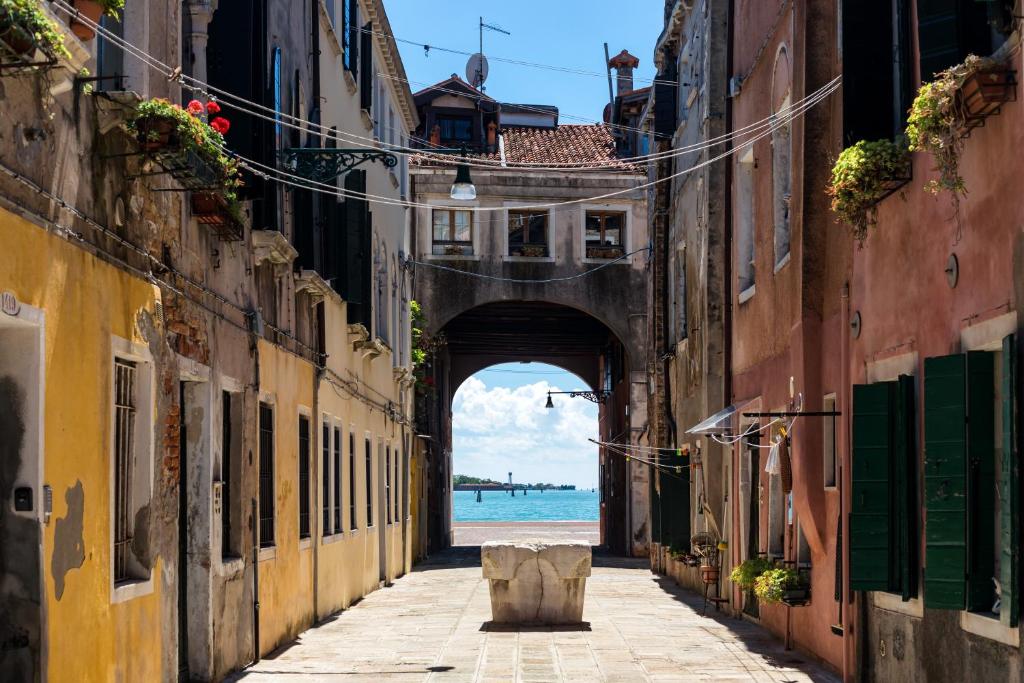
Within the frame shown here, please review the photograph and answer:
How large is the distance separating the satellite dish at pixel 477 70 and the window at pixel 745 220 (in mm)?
23727

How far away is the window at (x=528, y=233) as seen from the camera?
118 ft

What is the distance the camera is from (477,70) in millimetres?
43281

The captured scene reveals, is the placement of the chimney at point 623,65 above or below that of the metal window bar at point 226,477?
above

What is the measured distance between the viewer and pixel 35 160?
8.00 meters

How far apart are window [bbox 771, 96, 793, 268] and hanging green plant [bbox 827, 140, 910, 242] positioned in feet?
14.9

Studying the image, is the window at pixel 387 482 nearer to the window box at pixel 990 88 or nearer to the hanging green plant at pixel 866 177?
the hanging green plant at pixel 866 177

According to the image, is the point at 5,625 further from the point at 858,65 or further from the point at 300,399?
the point at 300,399

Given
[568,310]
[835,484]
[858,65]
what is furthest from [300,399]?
[568,310]

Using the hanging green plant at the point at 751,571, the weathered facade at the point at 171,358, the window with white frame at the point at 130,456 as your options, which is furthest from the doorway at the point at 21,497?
the hanging green plant at the point at 751,571

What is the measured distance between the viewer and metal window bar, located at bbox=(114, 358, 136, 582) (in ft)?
32.3

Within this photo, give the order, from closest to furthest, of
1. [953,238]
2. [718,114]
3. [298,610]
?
[953,238] < [298,610] < [718,114]

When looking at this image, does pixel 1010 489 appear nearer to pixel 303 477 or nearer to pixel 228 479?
pixel 228 479

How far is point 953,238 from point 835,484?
4555mm

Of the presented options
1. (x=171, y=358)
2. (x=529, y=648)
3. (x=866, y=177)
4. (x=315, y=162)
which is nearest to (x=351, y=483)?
(x=315, y=162)
